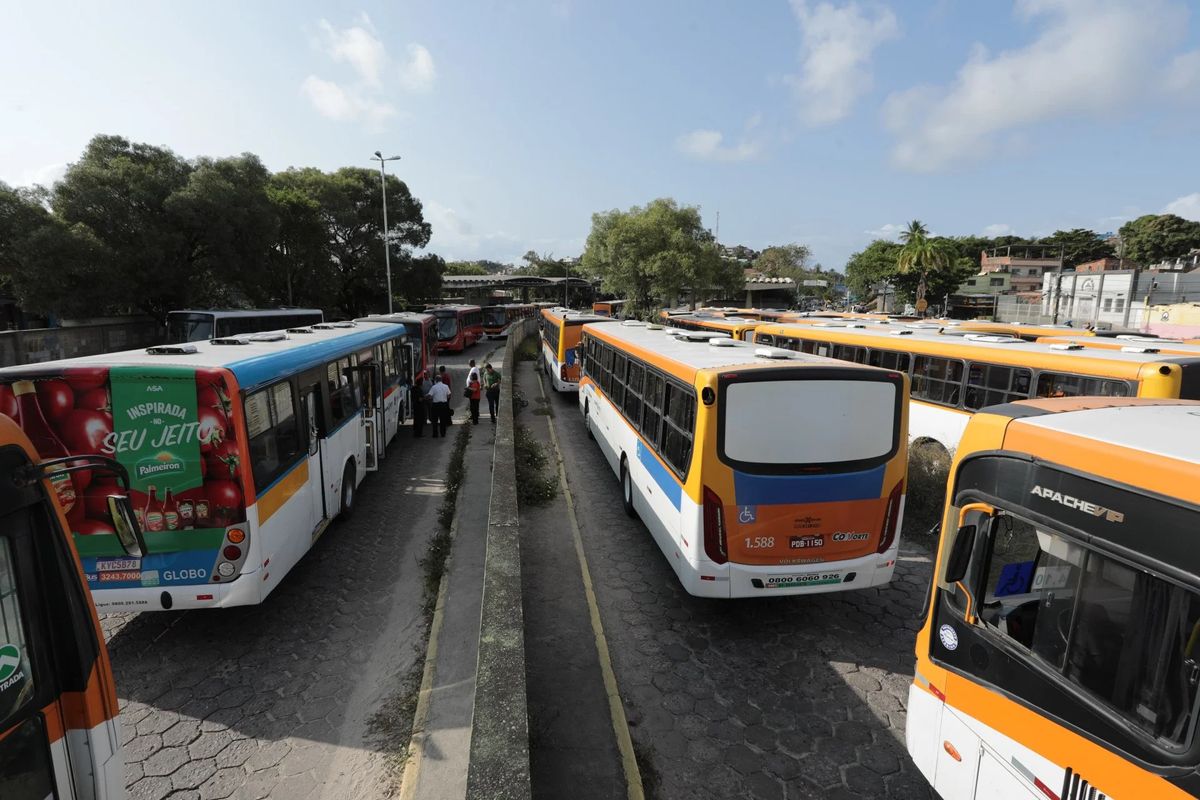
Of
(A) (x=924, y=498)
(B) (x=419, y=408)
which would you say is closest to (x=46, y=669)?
(A) (x=924, y=498)

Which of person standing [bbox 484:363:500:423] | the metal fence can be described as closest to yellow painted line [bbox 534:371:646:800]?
person standing [bbox 484:363:500:423]

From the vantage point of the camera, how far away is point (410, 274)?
159 feet

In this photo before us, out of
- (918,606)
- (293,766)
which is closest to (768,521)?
(918,606)

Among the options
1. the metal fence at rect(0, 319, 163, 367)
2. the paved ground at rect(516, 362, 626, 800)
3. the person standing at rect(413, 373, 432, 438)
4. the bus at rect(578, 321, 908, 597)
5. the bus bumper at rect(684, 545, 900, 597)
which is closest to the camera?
the paved ground at rect(516, 362, 626, 800)

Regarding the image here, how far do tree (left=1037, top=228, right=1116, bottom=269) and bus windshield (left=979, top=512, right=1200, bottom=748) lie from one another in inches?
4460

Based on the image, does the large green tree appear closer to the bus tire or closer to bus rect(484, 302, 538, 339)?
bus rect(484, 302, 538, 339)

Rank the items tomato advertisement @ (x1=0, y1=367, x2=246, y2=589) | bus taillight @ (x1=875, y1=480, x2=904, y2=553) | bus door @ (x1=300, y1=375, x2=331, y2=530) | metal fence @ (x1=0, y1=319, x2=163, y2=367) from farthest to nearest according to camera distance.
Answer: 1. metal fence @ (x1=0, y1=319, x2=163, y2=367)
2. bus door @ (x1=300, y1=375, x2=331, y2=530)
3. bus taillight @ (x1=875, y1=480, x2=904, y2=553)
4. tomato advertisement @ (x1=0, y1=367, x2=246, y2=589)

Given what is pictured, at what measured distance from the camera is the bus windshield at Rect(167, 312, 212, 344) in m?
22.1

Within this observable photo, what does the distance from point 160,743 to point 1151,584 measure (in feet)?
21.9

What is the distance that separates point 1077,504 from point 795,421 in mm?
3130

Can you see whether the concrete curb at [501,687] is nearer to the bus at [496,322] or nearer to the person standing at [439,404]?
the person standing at [439,404]

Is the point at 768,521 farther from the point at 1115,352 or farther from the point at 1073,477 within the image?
the point at 1115,352

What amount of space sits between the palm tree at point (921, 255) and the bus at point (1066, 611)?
59.3m

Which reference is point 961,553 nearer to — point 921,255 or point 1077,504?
point 1077,504
